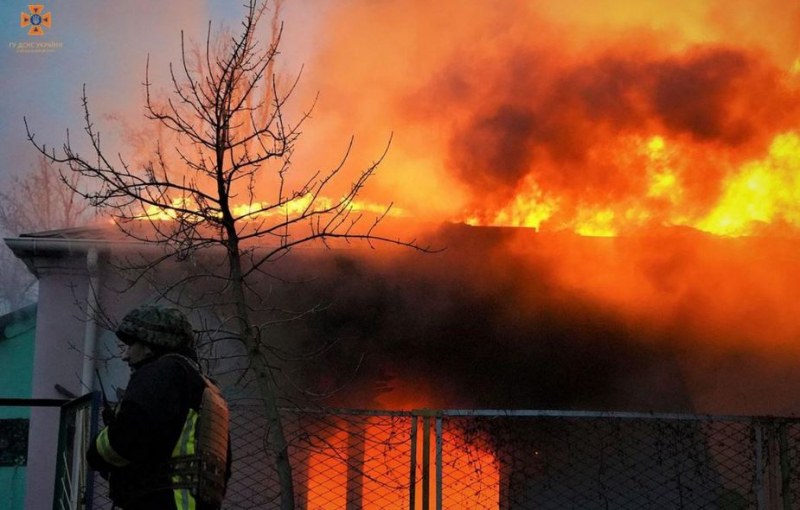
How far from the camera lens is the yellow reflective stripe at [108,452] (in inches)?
118

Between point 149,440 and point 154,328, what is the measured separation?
0.51 metres

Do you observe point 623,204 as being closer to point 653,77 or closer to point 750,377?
point 653,77

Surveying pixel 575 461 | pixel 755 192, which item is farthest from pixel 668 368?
pixel 755 192

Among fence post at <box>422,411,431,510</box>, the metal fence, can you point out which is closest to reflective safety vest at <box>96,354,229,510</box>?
fence post at <box>422,411,431,510</box>

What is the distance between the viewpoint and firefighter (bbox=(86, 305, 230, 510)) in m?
3.00

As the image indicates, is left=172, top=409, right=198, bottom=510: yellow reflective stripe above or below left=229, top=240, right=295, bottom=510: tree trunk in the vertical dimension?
below

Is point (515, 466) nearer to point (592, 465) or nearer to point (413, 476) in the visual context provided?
point (592, 465)

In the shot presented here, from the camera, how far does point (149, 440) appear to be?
3006 millimetres

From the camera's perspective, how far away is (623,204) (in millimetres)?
9273

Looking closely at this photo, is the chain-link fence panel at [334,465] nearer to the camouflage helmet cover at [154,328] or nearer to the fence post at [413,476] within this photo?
the fence post at [413,476]

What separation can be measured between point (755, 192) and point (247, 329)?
702 cm

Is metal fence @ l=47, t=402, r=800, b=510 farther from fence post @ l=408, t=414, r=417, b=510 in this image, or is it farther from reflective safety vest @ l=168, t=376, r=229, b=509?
reflective safety vest @ l=168, t=376, r=229, b=509

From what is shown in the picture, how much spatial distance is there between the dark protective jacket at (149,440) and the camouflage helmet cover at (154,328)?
0.65 ft

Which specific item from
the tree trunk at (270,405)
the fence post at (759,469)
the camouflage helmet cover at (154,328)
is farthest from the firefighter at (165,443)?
the fence post at (759,469)
